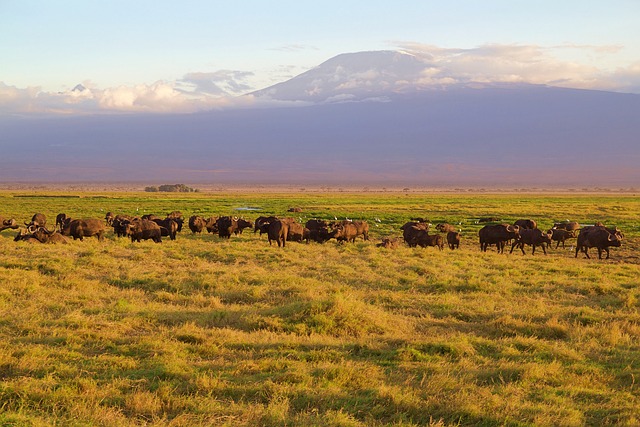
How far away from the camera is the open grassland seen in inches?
272

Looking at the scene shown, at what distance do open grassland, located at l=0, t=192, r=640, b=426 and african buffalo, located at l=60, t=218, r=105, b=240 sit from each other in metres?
8.36

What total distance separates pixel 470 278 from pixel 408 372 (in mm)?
9631

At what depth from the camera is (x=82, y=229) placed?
1085 inches

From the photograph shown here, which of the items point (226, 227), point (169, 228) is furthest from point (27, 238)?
point (226, 227)

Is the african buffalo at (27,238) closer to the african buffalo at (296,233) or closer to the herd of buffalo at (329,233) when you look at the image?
the herd of buffalo at (329,233)

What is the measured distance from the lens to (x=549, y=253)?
28.8 m

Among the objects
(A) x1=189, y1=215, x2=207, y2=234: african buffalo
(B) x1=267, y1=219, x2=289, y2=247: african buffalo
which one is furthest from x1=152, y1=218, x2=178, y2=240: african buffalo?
(B) x1=267, y1=219, x2=289, y2=247: african buffalo

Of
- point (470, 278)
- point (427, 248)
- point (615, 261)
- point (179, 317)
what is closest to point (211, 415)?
point (179, 317)

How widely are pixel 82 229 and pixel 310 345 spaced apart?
21.1 meters

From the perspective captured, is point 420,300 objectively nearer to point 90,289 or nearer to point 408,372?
point 408,372

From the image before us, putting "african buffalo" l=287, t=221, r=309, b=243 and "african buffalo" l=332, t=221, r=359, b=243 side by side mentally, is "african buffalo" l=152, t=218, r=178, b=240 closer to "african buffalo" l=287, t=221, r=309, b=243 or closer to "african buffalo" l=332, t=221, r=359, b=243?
"african buffalo" l=287, t=221, r=309, b=243

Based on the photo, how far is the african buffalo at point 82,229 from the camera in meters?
27.5

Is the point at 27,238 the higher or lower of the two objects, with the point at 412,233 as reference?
lower

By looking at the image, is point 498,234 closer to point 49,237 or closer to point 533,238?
point 533,238
